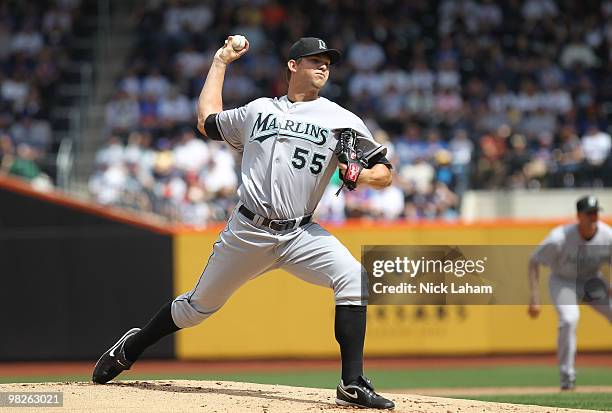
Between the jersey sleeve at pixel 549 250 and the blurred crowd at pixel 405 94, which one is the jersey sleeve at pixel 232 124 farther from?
the blurred crowd at pixel 405 94

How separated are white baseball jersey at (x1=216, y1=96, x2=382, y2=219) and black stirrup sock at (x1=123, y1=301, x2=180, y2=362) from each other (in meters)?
0.91

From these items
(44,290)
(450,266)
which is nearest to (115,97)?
(44,290)

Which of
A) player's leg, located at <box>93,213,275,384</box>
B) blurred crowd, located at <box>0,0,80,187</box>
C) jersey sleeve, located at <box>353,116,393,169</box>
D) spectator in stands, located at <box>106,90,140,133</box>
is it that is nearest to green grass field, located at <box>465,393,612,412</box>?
jersey sleeve, located at <box>353,116,393,169</box>

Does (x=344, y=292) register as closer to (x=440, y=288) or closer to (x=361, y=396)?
(x=361, y=396)

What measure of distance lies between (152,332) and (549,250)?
4660 millimetres

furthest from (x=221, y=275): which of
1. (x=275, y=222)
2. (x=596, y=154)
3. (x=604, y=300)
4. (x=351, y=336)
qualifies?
(x=596, y=154)

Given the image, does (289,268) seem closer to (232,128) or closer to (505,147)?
(232,128)

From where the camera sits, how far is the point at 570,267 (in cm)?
1023

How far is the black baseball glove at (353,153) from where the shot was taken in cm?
605

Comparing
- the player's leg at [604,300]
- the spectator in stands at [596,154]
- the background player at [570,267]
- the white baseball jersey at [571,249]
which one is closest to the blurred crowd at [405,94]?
the spectator in stands at [596,154]

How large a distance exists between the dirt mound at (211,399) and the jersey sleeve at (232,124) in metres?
1.54

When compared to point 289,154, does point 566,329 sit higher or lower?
lower

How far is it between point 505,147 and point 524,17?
390cm

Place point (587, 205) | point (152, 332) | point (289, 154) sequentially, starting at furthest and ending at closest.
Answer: point (587, 205), point (152, 332), point (289, 154)
